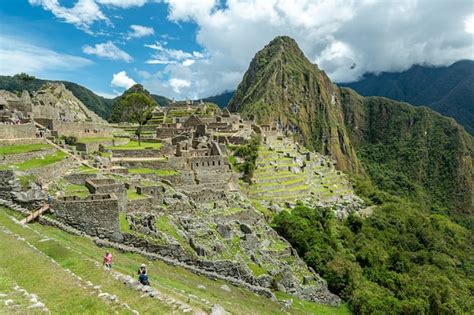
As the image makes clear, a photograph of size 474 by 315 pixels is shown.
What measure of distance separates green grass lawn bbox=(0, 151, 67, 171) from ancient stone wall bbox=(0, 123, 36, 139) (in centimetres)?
322

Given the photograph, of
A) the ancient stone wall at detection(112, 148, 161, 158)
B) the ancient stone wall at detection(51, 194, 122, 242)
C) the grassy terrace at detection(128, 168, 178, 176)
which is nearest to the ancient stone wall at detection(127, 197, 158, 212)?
the ancient stone wall at detection(51, 194, 122, 242)

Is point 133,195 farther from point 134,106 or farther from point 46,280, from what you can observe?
point 134,106

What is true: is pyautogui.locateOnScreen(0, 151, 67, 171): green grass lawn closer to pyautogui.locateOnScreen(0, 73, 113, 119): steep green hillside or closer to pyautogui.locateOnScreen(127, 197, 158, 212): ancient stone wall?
pyautogui.locateOnScreen(127, 197, 158, 212): ancient stone wall

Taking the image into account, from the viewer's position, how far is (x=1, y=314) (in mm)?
7988

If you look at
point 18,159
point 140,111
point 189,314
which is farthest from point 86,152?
point 140,111

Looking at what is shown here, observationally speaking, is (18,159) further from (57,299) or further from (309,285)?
(309,285)

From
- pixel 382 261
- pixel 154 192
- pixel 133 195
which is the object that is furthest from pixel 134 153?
pixel 382 261

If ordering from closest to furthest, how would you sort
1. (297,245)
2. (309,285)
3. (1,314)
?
(1,314) < (309,285) < (297,245)

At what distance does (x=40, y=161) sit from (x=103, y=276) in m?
16.2

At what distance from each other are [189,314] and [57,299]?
12.1ft

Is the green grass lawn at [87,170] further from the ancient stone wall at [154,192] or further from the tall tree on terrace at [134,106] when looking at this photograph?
the tall tree on terrace at [134,106]

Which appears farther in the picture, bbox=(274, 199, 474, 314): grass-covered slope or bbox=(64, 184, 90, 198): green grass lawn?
bbox=(274, 199, 474, 314): grass-covered slope

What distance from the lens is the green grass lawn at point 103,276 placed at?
10.3 metres

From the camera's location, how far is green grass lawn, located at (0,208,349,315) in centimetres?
1034
